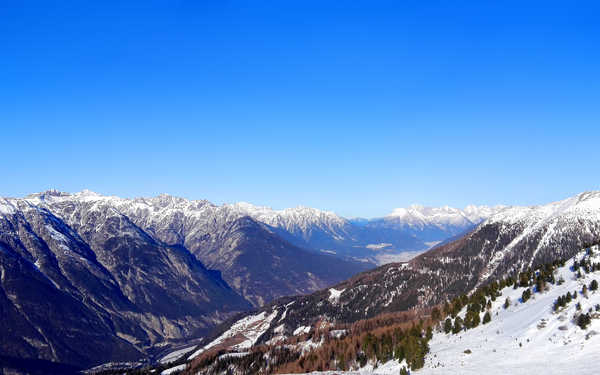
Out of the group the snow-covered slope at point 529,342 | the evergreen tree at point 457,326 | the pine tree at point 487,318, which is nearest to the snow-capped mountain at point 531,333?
the snow-covered slope at point 529,342

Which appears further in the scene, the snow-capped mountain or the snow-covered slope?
the snow-capped mountain

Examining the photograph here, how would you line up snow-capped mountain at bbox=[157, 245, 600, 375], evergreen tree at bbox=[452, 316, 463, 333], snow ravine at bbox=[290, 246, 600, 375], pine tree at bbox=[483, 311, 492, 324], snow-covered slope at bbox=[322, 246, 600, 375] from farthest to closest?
evergreen tree at bbox=[452, 316, 463, 333] → pine tree at bbox=[483, 311, 492, 324] → snow-capped mountain at bbox=[157, 245, 600, 375] → snow-covered slope at bbox=[322, 246, 600, 375] → snow ravine at bbox=[290, 246, 600, 375]

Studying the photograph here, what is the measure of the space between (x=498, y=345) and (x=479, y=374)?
13756mm

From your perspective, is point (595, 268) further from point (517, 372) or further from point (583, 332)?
point (517, 372)

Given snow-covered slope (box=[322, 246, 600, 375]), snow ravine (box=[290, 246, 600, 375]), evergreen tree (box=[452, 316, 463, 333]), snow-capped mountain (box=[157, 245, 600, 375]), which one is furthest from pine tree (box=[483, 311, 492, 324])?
evergreen tree (box=[452, 316, 463, 333])

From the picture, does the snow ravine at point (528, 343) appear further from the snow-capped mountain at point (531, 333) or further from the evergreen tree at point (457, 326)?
the evergreen tree at point (457, 326)

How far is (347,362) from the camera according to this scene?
130 meters

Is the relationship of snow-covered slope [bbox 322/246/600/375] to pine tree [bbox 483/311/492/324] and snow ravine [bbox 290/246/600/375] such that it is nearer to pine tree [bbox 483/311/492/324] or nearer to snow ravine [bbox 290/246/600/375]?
snow ravine [bbox 290/246/600/375]

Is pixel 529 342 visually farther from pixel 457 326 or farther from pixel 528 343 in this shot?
pixel 457 326

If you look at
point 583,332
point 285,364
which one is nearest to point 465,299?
point 583,332

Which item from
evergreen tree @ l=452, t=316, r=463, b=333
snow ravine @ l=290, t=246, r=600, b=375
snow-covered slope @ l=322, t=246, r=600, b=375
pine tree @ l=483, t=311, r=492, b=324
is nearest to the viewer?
snow ravine @ l=290, t=246, r=600, b=375

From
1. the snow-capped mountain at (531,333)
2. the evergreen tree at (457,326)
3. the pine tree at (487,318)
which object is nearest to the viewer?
the snow-capped mountain at (531,333)

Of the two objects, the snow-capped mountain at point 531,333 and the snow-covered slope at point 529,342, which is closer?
the snow-covered slope at point 529,342

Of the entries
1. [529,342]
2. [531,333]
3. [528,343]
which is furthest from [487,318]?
[528,343]
